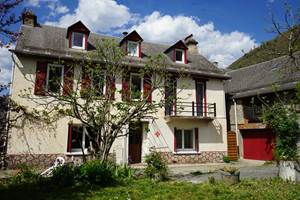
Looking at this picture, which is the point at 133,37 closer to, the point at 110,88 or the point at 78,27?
the point at 78,27

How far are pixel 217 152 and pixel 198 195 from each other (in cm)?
1064

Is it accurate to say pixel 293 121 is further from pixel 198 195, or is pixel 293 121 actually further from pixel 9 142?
pixel 9 142

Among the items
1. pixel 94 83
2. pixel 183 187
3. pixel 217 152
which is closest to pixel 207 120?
pixel 217 152

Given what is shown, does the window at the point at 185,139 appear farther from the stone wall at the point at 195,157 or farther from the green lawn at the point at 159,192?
the green lawn at the point at 159,192

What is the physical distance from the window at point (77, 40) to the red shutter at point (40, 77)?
2.50m

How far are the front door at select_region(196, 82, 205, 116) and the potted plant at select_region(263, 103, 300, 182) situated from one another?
671cm

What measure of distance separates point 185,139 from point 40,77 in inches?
379

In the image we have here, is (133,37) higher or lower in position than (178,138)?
higher

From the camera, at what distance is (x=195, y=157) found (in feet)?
54.2

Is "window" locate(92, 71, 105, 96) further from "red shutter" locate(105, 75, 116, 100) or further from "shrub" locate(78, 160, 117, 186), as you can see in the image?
"shrub" locate(78, 160, 117, 186)

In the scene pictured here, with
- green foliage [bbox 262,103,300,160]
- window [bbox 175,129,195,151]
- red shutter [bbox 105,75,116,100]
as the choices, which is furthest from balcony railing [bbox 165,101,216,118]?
green foliage [bbox 262,103,300,160]

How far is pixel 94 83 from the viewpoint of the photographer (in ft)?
40.3

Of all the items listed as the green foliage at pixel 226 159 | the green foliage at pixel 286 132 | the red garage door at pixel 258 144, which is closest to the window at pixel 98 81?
the green foliage at pixel 286 132

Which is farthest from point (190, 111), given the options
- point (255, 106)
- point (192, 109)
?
point (255, 106)
